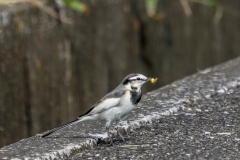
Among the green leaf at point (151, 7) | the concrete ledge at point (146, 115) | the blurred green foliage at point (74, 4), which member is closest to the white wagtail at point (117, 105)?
the concrete ledge at point (146, 115)

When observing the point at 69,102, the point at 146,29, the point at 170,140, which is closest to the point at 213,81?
the point at 170,140

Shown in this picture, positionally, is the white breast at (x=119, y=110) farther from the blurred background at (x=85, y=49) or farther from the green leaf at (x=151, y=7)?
the green leaf at (x=151, y=7)

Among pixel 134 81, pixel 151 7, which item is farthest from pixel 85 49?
pixel 134 81

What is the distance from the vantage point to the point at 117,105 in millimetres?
3775

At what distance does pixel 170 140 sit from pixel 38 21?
7.88 feet

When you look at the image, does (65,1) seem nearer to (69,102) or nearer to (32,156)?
(69,102)

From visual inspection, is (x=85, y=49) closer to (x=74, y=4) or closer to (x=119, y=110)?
(x=74, y=4)

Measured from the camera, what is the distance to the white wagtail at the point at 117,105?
3752 mm

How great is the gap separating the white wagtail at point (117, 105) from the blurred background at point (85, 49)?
1.83 m

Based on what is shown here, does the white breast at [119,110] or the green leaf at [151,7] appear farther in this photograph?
the green leaf at [151,7]

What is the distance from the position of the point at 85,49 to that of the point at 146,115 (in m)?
2.29

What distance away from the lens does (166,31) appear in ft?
24.3

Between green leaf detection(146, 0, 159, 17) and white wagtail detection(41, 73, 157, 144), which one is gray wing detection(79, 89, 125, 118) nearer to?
white wagtail detection(41, 73, 157, 144)

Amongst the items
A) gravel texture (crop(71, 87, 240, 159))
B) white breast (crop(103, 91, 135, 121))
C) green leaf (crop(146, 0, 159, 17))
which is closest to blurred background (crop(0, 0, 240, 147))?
green leaf (crop(146, 0, 159, 17))
